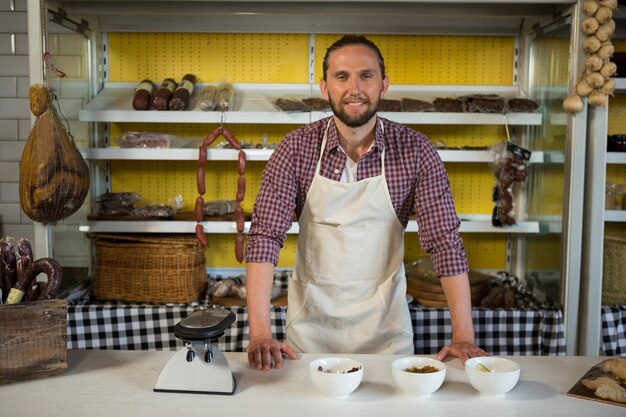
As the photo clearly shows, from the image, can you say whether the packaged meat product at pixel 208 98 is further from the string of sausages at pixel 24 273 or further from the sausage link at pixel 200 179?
the string of sausages at pixel 24 273

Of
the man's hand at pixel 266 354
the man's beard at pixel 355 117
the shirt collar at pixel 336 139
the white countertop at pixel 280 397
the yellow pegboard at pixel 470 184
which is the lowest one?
the white countertop at pixel 280 397

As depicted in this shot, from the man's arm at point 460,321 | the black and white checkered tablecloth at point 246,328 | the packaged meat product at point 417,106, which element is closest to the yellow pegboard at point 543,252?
the black and white checkered tablecloth at point 246,328

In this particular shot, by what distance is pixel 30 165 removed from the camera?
302 centimetres

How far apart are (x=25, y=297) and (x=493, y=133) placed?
297 cm

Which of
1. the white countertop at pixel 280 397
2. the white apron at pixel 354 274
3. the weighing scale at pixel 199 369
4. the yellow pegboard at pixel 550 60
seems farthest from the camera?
the yellow pegboard at pixel 550 60

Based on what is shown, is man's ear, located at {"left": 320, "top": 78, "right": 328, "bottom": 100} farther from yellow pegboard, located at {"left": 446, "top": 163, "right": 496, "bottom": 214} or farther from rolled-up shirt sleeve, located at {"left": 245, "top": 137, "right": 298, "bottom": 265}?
yellow pegboard, located at {"left": 446, "top": 163, "right": 496, "bottom": 214}

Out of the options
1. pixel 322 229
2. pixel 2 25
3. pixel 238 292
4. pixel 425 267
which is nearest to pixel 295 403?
pixel 322 229

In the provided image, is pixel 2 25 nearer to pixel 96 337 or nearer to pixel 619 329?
pixel 96 337

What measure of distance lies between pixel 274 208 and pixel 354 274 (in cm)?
44

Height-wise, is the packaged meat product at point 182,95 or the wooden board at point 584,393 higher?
the packaged meat product at point 182,95

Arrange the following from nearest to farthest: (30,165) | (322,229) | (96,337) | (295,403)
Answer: (295,403) < (322,229) < (30,165) < (96,337)

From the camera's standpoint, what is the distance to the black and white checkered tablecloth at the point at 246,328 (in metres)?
3.30

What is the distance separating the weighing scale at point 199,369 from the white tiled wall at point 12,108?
2.82 metres

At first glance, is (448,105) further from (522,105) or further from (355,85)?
(355,85)
